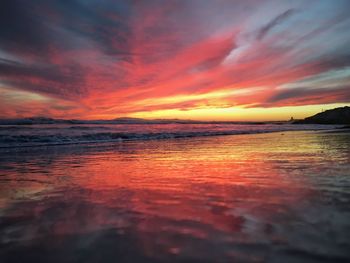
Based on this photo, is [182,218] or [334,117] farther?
[334,117]

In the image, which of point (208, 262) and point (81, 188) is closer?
point (208, 262)

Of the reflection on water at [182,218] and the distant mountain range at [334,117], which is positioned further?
the distant mountain range at [334,117]

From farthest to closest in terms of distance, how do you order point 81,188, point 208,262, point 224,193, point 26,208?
1. point 81,188
2. point 224,193
3. point 26,208
4. point 208,262

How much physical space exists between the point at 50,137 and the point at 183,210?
14.7m

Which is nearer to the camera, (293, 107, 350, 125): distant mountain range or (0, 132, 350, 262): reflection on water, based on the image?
(0, 132, 350, 262): reflection on water

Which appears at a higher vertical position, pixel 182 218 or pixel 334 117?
pixel 334 117

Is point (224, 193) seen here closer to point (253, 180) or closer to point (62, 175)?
point (253, 180)

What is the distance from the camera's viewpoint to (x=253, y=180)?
4.11m

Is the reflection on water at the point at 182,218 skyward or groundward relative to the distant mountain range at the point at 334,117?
groundward

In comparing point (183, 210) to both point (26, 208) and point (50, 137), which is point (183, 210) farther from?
A: point (50, 137)

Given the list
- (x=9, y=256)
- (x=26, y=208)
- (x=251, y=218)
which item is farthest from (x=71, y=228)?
(x=251, y=218)

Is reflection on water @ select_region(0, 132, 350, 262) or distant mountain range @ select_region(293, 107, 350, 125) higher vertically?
distant mountain range @ select_region(293, 107, 350, 125)

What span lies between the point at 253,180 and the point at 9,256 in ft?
10.7

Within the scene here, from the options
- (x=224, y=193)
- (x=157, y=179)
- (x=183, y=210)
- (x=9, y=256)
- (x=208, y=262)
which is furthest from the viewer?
(x=157, y=179)
